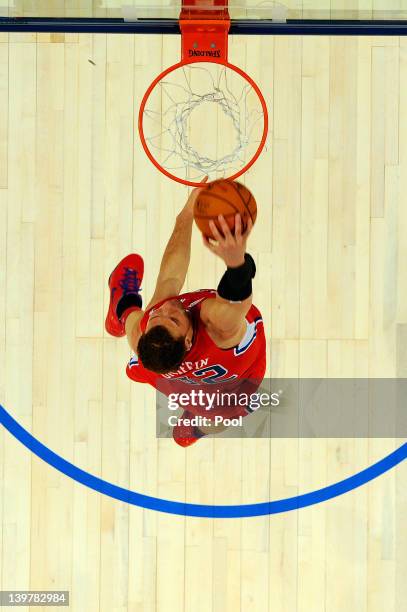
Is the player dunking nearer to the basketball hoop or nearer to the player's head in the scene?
the player's head

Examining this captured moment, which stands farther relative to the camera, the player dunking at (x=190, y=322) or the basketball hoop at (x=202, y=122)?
the basketball hoop at (x=202, y=122)

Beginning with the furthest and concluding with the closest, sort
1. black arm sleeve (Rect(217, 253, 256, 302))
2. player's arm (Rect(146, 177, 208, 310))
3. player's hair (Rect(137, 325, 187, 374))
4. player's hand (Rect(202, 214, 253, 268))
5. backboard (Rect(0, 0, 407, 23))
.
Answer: player's arm (Rect(146, 177, 208, 310)) < backboard (Rect(0, 0, 407, 23)) < player's hair (Rect(137, 325, 187, 374)) < black arm sleeve (Rect(217, 253, 256, 302)) < player's hand (Rect(202, 214, 253, 268))

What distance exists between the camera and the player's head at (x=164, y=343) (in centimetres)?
310

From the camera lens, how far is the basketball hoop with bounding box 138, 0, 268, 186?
4.52 m

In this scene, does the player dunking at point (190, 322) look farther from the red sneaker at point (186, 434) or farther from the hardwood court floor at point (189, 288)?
the hardwood court floor at point (189, 288)

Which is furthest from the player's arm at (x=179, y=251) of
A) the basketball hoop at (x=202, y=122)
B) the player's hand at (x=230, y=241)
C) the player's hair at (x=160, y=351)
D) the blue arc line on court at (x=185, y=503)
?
the blue arc line on court at (x=185, y=503)

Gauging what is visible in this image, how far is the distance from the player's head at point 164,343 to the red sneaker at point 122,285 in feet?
3.19

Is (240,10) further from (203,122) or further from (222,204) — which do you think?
(222,204)

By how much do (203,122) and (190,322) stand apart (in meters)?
1.70

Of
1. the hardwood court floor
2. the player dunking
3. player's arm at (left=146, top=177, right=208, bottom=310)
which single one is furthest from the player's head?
the hardwood court floor

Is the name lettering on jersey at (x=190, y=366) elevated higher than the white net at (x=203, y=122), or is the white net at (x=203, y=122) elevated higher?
the white net at (x=203, y=122)

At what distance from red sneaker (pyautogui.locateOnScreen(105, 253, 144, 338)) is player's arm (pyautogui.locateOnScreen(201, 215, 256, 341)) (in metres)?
1.00

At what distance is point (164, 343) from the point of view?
3109 millimetres

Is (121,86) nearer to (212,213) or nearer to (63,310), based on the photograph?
(63,310)
